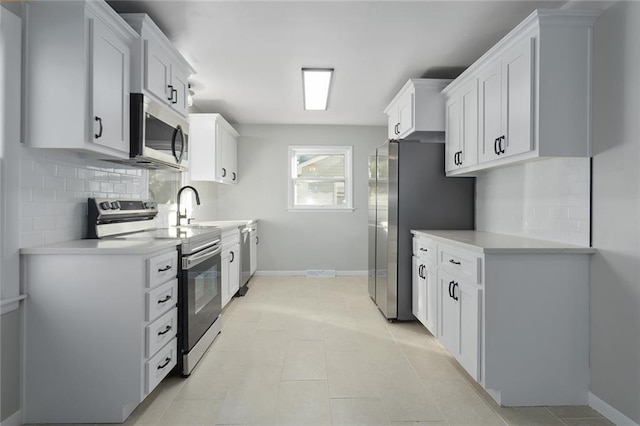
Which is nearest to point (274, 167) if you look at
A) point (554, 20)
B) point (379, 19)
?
point (379, 19)

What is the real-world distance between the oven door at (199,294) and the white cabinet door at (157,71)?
1.15 m

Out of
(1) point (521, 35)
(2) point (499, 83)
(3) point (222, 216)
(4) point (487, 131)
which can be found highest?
(1) point (521, 35)

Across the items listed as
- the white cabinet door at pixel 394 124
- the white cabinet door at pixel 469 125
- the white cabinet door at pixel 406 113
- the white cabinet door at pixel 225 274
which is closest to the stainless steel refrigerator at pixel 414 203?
the white cabinet door at pixel 406 113

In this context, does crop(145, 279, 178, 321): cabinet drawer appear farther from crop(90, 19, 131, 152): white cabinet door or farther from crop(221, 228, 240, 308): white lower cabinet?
crop(221, 228, 240, 308): white lower cabinet

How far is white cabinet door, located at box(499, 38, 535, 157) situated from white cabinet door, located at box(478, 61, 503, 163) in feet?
0.21

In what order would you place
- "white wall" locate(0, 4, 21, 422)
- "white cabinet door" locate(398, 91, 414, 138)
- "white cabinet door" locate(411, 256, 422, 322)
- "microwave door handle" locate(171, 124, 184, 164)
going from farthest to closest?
"white cabinet door" locate(398, 91, 414, 138) → "white cabinet door" locate(411, 256, 422, 322) → "microwave door handle" locate(171, 124, 184, 164) → "white wall" locate(0, 4, 21, 422)

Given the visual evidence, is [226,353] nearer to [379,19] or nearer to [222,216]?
[379,19]

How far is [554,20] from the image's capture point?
206 centimetres

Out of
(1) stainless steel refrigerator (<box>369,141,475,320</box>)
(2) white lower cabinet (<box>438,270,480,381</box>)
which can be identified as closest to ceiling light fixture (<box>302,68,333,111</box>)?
(1) stainless steel refrigerator (<box>369,141,475,320</box>)

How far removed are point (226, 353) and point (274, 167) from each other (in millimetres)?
3547

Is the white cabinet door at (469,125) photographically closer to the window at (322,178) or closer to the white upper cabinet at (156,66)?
the white upper cabinet at (156,66)

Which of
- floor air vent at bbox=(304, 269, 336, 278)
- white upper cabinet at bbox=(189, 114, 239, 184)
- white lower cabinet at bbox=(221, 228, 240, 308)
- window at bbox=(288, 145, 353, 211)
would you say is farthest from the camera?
window at bbox=(288, 145, 353, 211)

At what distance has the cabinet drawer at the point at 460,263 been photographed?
2180 millimetres

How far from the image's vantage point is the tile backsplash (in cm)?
218
